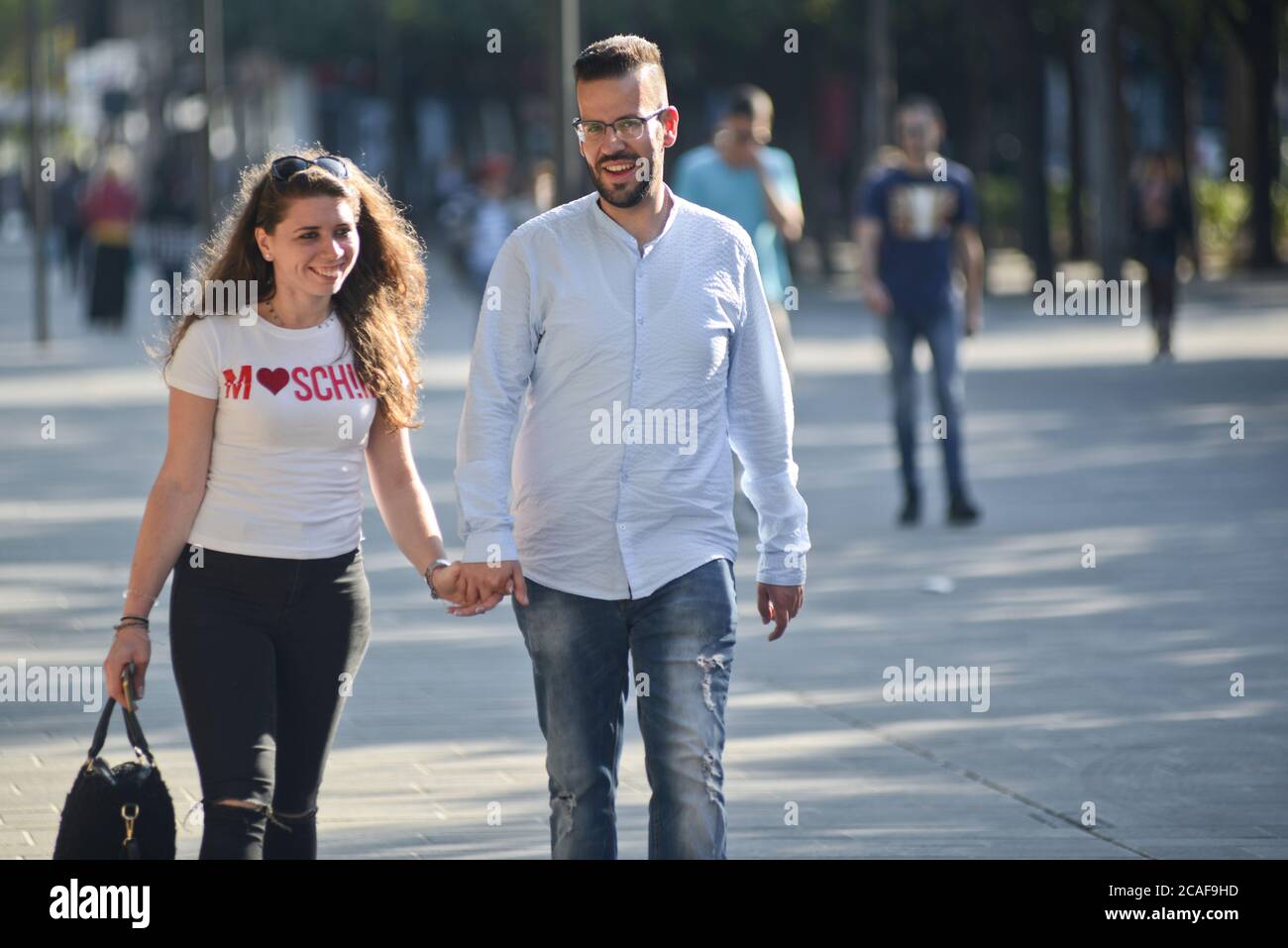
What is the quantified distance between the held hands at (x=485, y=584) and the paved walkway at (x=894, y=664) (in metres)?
1.55

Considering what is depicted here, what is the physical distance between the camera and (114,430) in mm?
16219

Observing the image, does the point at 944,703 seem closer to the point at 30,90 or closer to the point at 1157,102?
the point at 30,90

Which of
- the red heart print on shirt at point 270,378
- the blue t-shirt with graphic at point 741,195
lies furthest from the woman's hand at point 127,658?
the blue t-shirt with graphic at point 741,195

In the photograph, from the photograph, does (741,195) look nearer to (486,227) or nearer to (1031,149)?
(486,227)

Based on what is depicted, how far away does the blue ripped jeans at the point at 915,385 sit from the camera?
38.2ft

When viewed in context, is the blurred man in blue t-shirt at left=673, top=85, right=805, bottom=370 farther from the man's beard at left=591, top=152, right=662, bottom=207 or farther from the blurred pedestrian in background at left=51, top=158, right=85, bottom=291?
the blurred pedestrian in background at left=51, top=158, right=85, bottom=291

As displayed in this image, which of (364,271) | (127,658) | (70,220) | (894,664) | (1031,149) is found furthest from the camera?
(70,220)

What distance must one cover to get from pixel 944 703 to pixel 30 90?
19.2 m

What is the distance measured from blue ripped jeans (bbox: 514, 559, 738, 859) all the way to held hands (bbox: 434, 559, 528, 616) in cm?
11

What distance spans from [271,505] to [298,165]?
71 centimetres

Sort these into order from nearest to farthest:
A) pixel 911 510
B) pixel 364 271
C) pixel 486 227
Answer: pixel 364 271
pixel 911 510
pixel 486 227

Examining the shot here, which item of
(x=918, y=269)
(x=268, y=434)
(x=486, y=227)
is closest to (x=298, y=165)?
(x=268, y=434)

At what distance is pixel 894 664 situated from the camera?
326 inches

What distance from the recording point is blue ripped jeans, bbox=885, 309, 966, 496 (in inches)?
459
